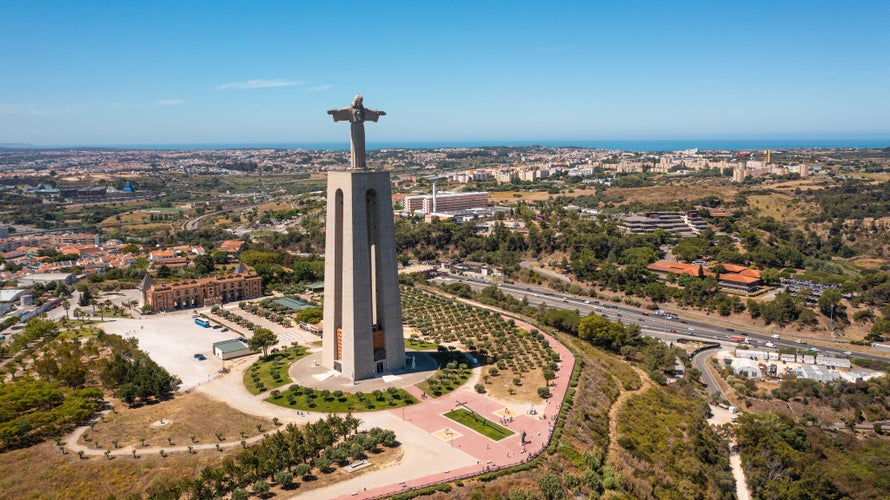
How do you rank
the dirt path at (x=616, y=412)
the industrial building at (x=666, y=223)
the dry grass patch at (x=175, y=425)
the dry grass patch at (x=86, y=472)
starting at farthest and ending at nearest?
the industrial building at (x=666, y=223)
the dry grass patch at (x=175, y=425)
the dirt path at (x=616, y=412)
the dry grass patch at (x=86, y=472)

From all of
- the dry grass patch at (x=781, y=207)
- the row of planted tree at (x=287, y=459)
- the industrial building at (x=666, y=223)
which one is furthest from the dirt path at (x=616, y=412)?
the dry grass patch at (x=781, y=207)

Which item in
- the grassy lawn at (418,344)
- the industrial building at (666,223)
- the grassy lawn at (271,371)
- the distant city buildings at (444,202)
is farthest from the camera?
the distant city buildings at (444,202)

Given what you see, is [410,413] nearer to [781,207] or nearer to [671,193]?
[781,207]

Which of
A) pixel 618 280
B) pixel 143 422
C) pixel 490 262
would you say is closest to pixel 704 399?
pixel 618 280

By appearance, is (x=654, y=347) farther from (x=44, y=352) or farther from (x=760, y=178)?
(x=760, y=178)

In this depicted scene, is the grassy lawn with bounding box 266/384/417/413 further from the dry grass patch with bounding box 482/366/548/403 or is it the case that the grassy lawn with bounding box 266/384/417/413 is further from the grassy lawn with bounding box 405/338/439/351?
the grassy lawn with bounding box 405/338/439/351

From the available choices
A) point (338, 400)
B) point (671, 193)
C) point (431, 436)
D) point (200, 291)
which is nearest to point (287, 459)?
point (431, 436)

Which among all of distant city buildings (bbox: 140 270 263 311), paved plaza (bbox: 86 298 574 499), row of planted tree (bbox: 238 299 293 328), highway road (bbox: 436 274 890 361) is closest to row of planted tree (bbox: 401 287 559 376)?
paved plaza (bbox: 86 298 574 499)

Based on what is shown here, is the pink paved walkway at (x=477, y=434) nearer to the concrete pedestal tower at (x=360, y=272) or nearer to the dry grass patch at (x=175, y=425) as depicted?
the concrete pedestal tower at (x=360, y=272)
